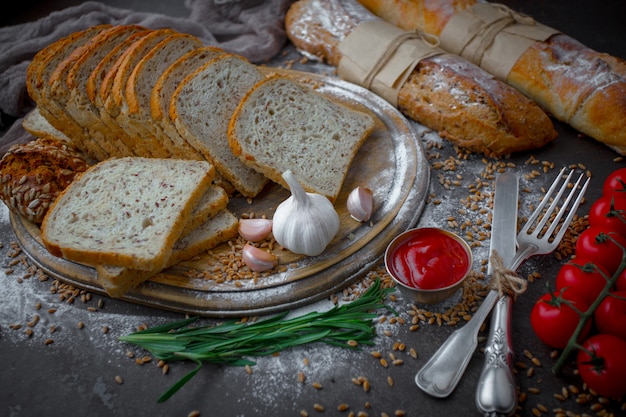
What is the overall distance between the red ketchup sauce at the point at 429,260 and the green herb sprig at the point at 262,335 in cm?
22

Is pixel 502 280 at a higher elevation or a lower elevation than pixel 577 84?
lower

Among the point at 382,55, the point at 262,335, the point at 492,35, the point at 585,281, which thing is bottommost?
the point at 262,335

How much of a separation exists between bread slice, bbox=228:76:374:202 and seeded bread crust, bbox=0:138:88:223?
1201mm

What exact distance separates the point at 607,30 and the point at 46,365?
16.7 feet

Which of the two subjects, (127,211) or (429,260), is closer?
(429,260)

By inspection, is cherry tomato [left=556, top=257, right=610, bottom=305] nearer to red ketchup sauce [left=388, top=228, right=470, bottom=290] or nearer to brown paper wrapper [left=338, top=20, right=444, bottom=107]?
red ketchup sauce [left=388, top=228, right=470, bottom=290]

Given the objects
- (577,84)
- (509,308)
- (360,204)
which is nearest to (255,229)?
(360,204)

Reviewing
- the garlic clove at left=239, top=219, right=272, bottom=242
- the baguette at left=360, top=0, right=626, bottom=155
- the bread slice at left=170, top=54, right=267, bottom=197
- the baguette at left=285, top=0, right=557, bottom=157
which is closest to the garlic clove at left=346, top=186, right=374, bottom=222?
the garlic clove at left=239, top=219, right=272, bottom=242

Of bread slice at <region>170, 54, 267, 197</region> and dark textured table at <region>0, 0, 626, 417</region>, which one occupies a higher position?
bread slice at <region>170, 54, 267, 197</region>

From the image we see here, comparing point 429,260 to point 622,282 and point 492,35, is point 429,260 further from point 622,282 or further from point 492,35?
point 492,35

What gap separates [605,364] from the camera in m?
2.42

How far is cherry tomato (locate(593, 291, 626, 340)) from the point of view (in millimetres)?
2557

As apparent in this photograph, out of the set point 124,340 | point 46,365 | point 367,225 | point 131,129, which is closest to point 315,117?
point 367,225

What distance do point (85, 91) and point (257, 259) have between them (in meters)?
1.87
